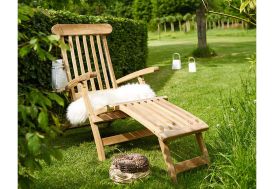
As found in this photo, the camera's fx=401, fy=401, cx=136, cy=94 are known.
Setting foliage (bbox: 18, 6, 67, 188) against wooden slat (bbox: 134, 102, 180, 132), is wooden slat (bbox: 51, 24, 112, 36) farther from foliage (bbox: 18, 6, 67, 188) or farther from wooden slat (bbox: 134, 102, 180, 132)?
foliage (bbox: 18, 6, 67, 188)

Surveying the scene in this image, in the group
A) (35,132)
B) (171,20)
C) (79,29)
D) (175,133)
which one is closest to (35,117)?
(35,132)

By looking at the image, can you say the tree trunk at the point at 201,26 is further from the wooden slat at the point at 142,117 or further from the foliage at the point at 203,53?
the wooden slat at the point at 142,117

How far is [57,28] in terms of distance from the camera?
407 centimetres

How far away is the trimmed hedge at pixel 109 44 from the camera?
4.32 m

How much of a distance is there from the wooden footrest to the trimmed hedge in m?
1.01

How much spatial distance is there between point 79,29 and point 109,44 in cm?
251

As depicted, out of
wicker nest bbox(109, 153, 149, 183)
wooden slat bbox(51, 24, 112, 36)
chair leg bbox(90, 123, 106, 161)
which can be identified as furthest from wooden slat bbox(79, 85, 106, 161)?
wooden slat bbox(51, 24, 112, 36)

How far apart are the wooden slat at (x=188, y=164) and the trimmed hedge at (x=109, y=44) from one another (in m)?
1.42

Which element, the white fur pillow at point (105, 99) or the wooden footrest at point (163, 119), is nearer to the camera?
the wooden footrest at point (163, 119)

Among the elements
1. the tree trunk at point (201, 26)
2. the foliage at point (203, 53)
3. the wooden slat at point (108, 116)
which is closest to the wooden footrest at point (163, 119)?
the wooden slat at point (108, 116)

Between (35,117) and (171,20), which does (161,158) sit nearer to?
(35,117)
